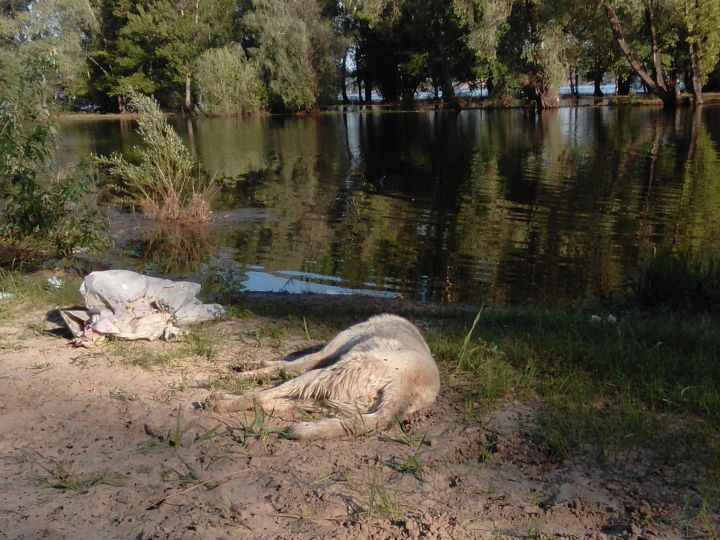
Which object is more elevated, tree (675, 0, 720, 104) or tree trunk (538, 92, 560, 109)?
tree (675, 0, 720, 104)

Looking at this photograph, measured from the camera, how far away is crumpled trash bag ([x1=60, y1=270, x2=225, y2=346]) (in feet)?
19.2

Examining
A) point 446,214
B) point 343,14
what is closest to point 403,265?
point 446,214

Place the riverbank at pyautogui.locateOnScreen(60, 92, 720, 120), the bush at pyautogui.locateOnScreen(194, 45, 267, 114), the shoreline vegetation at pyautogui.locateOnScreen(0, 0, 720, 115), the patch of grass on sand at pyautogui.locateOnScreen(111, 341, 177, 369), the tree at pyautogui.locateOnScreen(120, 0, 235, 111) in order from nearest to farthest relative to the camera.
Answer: the patch of grass on sand at pyautogui.locateOnScreen(111, 341, 177, 369) < the shoreline vegetation at pyautogui.locateOnScreen(0, 0, 720, 115) < the riverbank at pyautogui.locateOnScreen(60, 92, 720, 120) < the bush at pyautogui.locateOnScreen(194, 45, 267, 114) < the tree at pyautogui.locateOnScreen(120, 0, 235, 111)

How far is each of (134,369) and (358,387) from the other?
1.94 metres

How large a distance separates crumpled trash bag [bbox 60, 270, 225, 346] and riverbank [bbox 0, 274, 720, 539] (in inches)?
6.7

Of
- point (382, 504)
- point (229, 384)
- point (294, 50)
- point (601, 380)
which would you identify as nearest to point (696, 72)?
point (294, 50)

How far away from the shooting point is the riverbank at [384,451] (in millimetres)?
3234

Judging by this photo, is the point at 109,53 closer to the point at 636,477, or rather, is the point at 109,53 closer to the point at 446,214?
the point at 446,214

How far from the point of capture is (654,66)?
138 ft

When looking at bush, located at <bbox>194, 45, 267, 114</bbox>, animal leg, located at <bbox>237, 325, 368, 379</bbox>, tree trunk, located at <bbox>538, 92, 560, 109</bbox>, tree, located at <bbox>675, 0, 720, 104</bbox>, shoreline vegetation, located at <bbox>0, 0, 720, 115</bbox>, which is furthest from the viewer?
bush, located at <bbox>194, 45, 267, 114</bbox>

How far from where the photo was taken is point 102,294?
623cm

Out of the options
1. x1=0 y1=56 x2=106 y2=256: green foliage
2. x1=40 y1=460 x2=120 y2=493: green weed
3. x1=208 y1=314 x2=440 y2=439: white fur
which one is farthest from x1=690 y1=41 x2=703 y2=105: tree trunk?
x1=40 y1=460 x2=120 y2=493: green weed

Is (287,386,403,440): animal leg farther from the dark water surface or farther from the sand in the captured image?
the dark water surface

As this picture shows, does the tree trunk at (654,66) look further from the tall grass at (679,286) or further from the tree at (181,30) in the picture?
the tree at (181,30)
